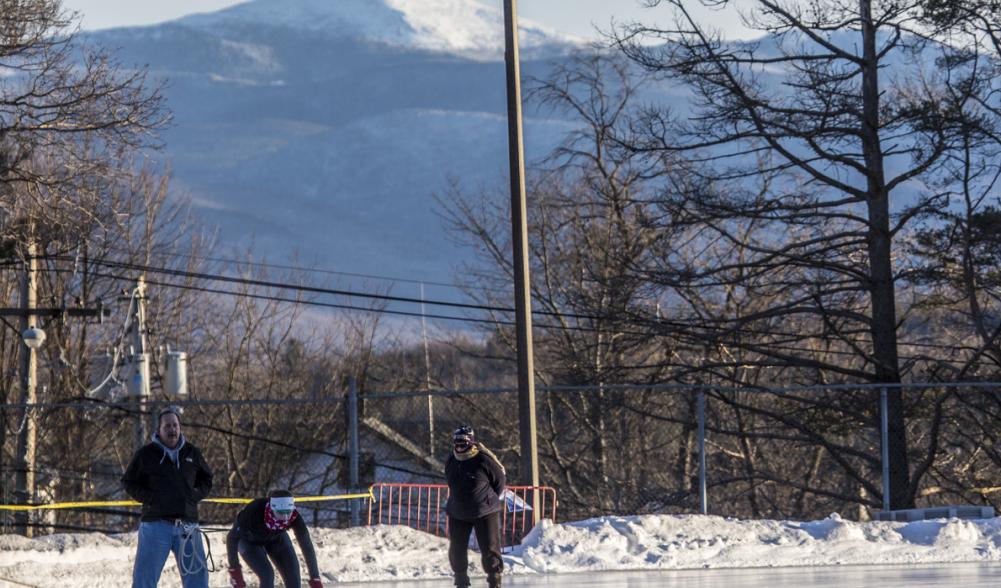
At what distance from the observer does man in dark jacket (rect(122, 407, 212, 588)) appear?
11.1 meters

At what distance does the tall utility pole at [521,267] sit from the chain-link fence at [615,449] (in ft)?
29.5

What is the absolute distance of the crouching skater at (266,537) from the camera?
11.5 metres

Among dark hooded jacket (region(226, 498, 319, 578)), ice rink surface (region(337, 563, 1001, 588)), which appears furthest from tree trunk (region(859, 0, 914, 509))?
dark hooded jacket (region(226, 498, 319, 578))

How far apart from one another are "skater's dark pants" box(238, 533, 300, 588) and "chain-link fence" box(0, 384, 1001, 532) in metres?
15.7

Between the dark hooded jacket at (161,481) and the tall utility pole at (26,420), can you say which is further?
the tall utility pole at (26,420)

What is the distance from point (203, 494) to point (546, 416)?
31977 millimetres

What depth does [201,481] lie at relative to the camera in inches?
452

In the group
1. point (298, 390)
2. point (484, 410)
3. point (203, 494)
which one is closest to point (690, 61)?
point (484, 410)

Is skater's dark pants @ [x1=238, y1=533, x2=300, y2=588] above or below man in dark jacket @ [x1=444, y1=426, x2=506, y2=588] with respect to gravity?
below

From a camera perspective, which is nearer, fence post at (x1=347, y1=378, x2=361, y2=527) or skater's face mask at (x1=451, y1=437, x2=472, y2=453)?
skater's face mask at (x1=451, y1=437, x2=472, y2=453)

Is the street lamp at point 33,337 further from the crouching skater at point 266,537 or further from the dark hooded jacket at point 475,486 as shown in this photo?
the crouching skater at point 266,537

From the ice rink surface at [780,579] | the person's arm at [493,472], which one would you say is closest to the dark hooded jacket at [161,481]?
the person's arm at [493,472]

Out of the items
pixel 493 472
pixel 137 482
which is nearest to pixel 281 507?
pixel 137 482

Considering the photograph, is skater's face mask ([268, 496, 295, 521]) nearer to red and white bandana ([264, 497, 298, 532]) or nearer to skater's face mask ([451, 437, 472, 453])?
red and white bandana ([264, 497, 298, 532])
